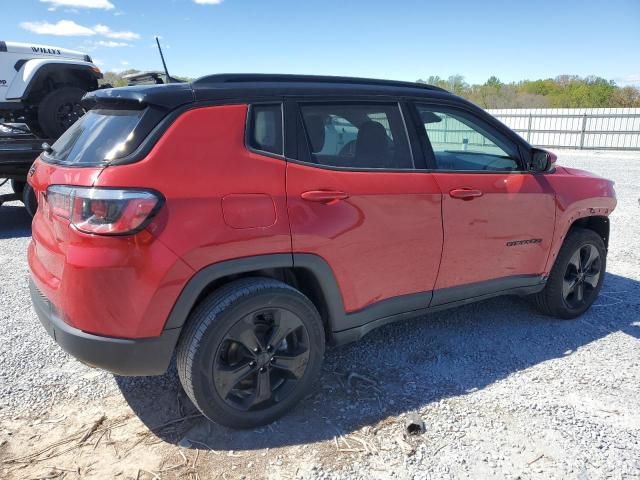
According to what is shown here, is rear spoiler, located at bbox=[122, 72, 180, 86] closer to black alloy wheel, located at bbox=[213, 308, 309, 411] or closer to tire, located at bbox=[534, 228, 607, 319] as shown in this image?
black alloy wheel, located at bbox=[213, 308, 309, 411]

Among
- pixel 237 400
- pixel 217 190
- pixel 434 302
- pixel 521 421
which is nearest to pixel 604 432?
pixel 521 421

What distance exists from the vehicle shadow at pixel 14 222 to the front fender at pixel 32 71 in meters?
1.91

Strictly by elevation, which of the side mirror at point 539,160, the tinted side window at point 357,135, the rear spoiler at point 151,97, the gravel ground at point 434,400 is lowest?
the gravel ground at point 434,400

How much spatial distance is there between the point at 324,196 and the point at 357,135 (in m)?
0.57

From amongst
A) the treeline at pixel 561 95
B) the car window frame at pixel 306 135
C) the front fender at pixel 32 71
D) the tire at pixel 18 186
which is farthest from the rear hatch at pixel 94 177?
the treeline at pixel 561 95

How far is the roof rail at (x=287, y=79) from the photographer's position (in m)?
2.53

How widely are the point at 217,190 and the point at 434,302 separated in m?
1.67

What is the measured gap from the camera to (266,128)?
2.52m

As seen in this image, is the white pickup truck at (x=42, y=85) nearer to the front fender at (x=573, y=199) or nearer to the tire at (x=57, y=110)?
the tire at (x=57, y=110)

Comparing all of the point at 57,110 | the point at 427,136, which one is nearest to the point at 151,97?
the point at 427,136

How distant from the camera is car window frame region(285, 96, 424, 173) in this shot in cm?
258

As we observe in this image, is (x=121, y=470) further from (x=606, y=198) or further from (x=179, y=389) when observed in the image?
(x=606, y=198)

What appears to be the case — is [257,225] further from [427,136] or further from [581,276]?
[581,276]

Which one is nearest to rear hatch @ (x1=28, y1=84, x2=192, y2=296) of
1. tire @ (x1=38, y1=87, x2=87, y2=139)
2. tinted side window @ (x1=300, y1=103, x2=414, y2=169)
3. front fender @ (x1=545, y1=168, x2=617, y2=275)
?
tinted side window @ (x1=300, y1=103, x2=414, y2=169)
